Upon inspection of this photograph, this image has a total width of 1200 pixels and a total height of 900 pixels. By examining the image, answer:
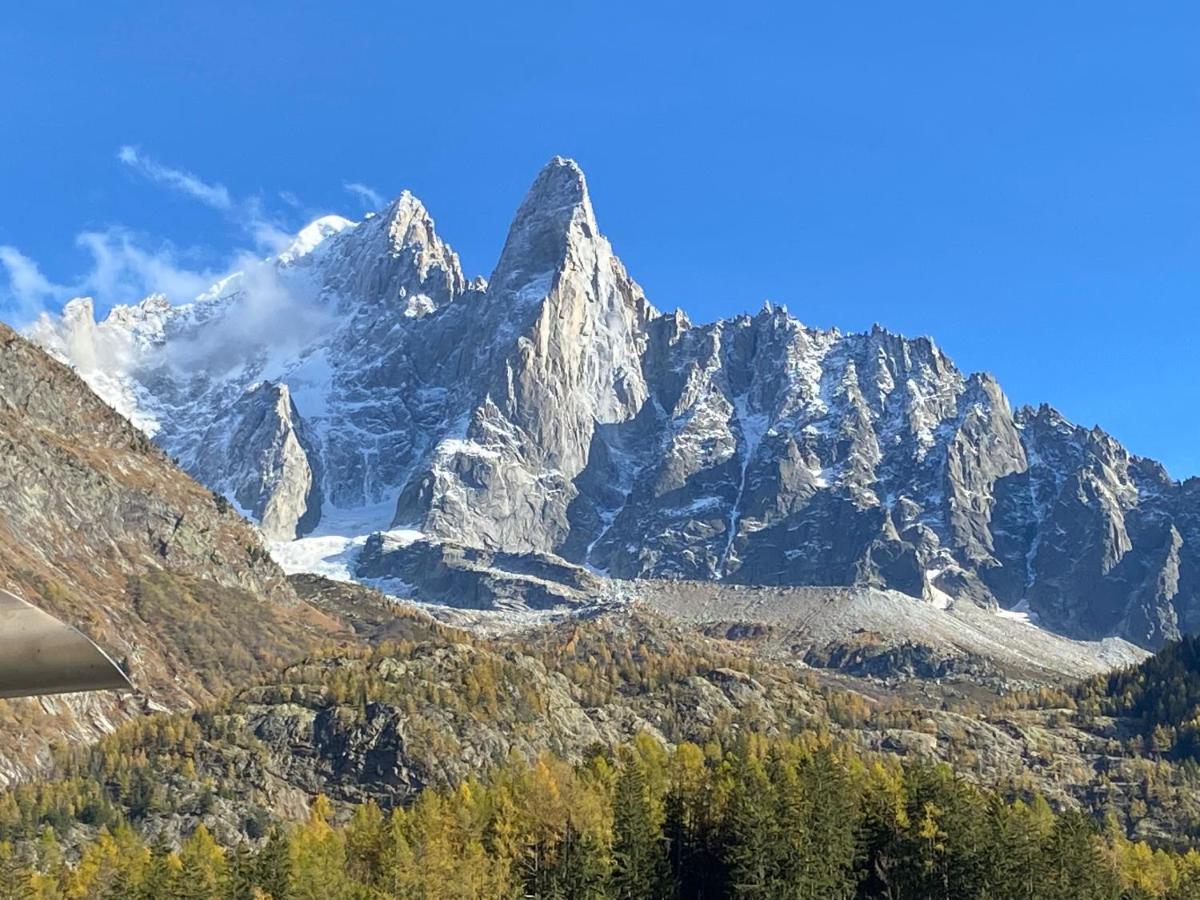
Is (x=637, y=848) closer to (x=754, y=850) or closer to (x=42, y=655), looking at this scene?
(x=754, y=850)

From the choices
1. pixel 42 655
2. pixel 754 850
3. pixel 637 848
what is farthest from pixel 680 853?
pixel 42 655

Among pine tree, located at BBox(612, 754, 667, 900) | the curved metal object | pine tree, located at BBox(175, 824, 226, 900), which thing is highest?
the curved metal object

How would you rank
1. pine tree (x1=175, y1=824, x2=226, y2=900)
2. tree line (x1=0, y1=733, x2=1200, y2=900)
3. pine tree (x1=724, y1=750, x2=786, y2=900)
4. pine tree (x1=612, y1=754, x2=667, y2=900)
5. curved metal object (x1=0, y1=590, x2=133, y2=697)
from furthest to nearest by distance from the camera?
1. pine tree (x1=612, y1=754, x2=667, y2=900)
2. tree line (x1=0, y1=733, x2=1200, y2=900)
3. pine tree (x1=724, y1=750, x2=786, y2=900)
4. pine tree (x1=175, y1=824, x2=226, y2=900)
5. curved metal object (x1=0, y1=590, x2=133, y2=697)

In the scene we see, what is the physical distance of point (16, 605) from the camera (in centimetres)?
1005

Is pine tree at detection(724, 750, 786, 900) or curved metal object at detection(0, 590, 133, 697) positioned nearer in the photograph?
curved metal object at detection(0, 590, 133, 697)

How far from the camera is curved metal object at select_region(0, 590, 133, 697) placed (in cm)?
995

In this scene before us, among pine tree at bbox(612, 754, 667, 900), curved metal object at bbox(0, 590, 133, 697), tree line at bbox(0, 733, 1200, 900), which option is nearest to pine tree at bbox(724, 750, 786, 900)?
tree line at bbox(0, 733, 1200, 900)

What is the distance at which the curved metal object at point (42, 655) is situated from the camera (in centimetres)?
995

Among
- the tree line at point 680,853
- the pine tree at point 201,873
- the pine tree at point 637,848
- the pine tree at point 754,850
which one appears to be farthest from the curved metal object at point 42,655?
the pine tree at point 637,848

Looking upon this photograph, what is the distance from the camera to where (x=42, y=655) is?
9953mm

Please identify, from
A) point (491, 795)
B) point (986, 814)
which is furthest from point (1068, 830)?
point (491, 795)

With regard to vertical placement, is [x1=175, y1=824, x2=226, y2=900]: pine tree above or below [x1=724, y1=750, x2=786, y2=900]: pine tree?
below

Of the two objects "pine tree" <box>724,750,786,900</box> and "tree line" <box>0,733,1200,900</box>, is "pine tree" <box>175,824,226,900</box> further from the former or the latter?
"pine tree" <box>724,750,786,900</box>

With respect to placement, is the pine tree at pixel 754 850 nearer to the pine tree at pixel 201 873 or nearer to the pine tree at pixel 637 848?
the pine tree at pixel 637 848
